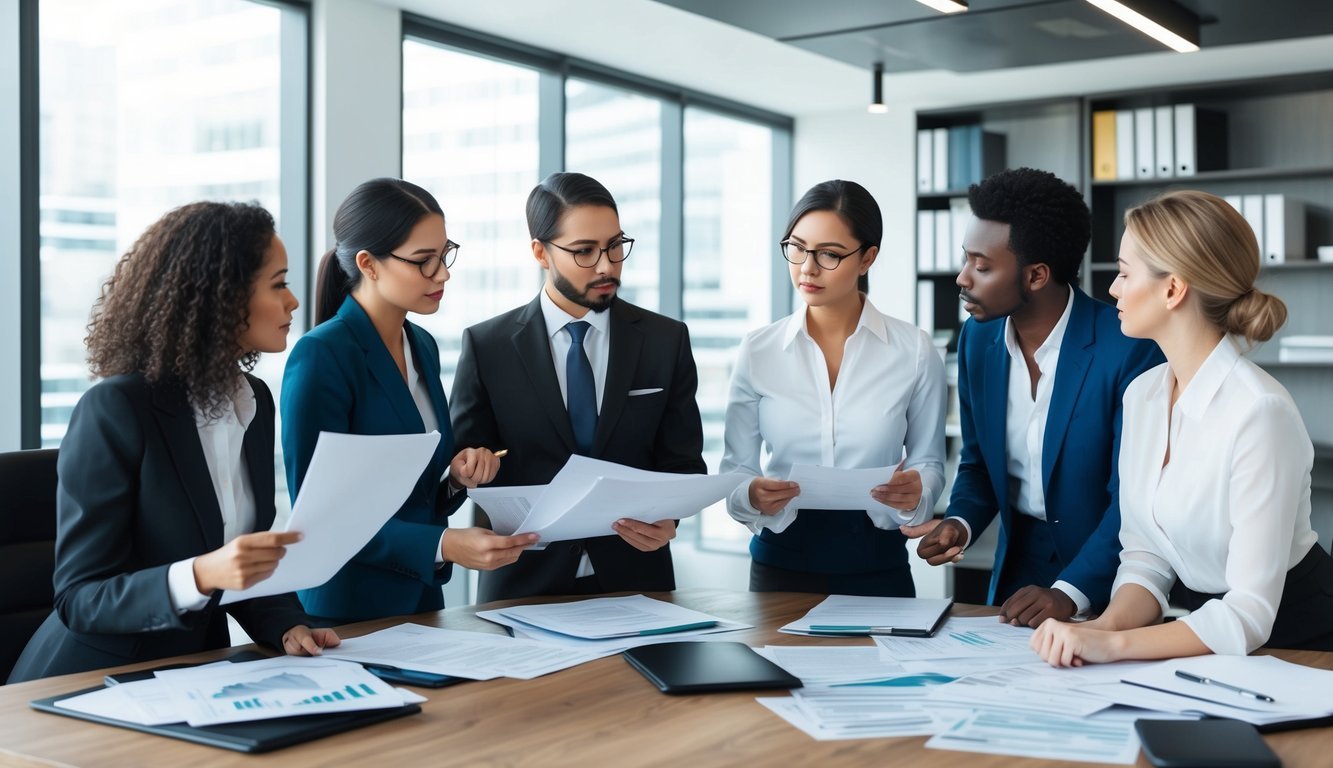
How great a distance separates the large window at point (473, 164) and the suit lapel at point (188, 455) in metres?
3.20

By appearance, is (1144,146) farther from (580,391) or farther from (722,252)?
(580,391)

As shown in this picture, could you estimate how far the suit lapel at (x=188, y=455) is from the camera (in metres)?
1.93

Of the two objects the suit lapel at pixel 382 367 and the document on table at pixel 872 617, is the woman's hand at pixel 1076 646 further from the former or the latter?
the suit lapel at pixel 382 367

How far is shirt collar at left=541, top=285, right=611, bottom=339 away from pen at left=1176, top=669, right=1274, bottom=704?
1422 mm

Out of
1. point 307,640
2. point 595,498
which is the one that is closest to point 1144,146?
point 595,498

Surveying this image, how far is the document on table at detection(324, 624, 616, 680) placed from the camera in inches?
72.5

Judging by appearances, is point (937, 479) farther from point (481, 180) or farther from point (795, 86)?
point (795, 86)


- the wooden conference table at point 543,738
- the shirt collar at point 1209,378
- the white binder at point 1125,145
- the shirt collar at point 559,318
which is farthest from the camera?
the white binder at point 1125,145

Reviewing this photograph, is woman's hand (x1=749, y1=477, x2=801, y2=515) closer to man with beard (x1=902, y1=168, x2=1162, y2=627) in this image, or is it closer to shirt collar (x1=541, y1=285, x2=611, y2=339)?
man with beard (x1=902, y1=168, x2=1162, y2=627)

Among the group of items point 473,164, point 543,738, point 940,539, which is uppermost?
point 473,164

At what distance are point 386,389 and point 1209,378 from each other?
5.05ft

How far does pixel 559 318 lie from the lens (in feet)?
8.84

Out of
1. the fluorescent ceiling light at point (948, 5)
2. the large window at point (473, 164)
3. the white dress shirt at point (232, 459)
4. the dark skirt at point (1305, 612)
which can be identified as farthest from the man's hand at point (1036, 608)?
the large window at point (473, 164)

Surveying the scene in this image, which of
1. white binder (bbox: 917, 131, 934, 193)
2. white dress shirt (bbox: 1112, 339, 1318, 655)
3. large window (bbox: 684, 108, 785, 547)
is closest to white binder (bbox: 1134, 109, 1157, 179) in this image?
white binder (bbox: 917, 131, 934, 193)
